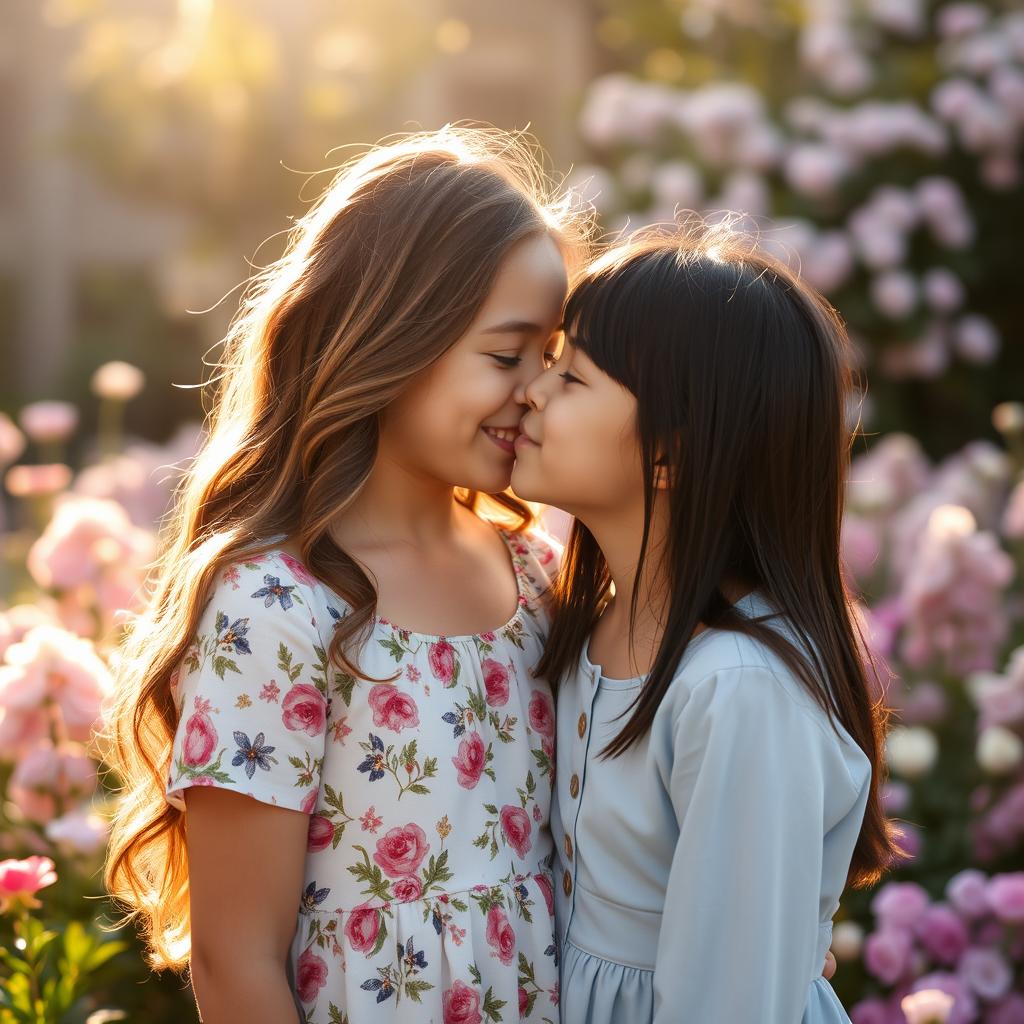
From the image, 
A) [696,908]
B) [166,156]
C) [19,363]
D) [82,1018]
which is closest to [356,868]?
[696,908]

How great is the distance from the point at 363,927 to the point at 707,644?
56 centimetres

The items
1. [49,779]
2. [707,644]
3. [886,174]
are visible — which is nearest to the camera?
[707,644]

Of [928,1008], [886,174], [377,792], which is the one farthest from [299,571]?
[886,174]

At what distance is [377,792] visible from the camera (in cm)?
161

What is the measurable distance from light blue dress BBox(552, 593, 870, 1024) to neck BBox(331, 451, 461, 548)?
0.42 meters

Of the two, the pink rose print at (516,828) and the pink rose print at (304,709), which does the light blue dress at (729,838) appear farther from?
the pink rose print at (304,709)

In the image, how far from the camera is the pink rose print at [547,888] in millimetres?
1727

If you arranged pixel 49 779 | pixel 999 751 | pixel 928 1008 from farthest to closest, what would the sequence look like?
pixel 999 751, pixel 49 779, pixel 928 1008

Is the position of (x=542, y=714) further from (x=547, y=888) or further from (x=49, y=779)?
(x=49, y=779)

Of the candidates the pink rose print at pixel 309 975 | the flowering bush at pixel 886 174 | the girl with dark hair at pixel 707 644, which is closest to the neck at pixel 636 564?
the girl with dark hair at pixel 707 644

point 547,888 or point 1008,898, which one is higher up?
point 547,888

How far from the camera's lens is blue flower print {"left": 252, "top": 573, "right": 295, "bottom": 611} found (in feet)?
5.08

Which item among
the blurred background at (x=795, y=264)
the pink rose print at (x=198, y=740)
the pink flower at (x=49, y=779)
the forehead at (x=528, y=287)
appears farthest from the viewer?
the blurred background at (x=795, y=264)

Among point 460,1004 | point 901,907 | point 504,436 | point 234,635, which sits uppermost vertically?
point 504,436
